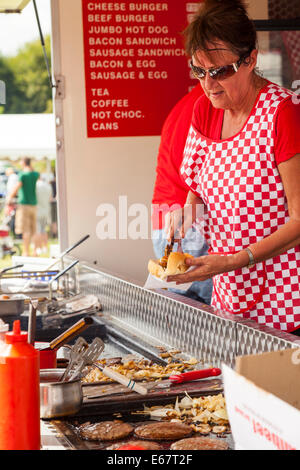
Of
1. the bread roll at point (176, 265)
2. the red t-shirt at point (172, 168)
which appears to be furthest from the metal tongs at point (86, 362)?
the red t-shirt at point (172, 168)

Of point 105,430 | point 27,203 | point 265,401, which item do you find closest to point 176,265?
point 105,430

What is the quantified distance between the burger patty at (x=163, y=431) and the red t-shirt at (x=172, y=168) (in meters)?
2.04

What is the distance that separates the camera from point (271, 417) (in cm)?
99

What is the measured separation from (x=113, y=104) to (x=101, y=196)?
2.03 feet

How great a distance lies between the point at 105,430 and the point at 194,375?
0.44 meters

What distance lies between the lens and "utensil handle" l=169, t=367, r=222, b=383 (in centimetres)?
198

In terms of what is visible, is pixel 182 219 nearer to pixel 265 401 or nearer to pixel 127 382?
pixel 127 382

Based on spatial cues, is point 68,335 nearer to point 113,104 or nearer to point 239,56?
point 239,56

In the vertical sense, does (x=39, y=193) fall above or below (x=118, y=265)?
above

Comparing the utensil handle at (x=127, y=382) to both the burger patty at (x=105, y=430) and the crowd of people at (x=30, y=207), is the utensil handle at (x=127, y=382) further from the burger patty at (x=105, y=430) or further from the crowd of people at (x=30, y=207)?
the crowd of people at (x=30, y=207)

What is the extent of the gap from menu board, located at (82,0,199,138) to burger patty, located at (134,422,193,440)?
10.6 feet

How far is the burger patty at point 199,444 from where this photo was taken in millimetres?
1458

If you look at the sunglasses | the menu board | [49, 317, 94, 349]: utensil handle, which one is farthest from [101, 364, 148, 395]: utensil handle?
the menu board
